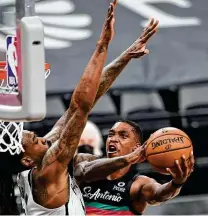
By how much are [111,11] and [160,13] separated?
11.6ft

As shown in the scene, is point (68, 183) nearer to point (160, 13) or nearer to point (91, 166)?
point (91, 166)

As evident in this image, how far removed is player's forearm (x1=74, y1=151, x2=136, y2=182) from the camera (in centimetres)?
444

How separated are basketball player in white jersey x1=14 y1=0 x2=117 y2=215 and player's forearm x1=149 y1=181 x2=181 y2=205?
467 millimetres

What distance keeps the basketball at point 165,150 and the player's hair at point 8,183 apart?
1277mm

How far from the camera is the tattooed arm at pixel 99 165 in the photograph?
14.2 feet

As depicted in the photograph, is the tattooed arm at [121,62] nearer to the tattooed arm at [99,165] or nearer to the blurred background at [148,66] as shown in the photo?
the tattooed arm at [99,165]

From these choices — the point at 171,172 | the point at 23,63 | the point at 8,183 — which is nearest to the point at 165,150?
the point at 171,172

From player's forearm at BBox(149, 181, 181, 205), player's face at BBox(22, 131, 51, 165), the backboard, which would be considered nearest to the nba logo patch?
the backboard

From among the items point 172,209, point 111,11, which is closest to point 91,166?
point 111,11

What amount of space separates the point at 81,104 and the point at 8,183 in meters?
1.89

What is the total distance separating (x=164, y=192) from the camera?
466cm

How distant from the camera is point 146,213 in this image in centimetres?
724

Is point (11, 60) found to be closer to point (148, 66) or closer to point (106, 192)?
point (106, 192)

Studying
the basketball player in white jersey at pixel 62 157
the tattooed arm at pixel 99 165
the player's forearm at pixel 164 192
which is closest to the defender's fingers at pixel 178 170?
the tattooed arm at pixel 99 165
